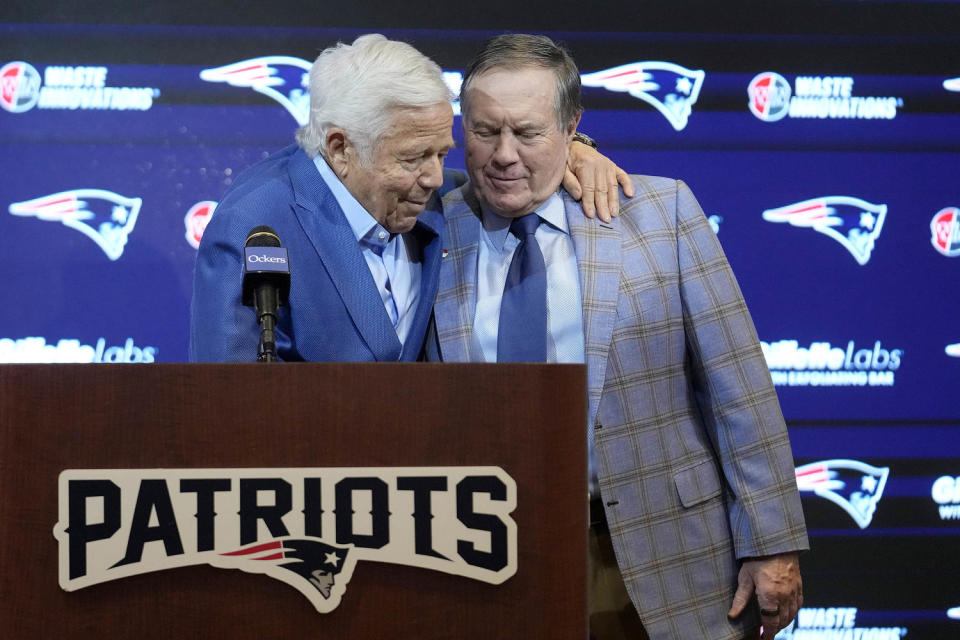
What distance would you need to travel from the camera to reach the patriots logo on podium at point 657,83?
10.9 ft

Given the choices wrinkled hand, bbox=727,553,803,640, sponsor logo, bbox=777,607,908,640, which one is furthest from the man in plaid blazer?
sponsor logo, bbox=777,607,908,640

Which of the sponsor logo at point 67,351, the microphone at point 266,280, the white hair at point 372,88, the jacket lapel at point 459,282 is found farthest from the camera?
the sponsor logo at point 67,351

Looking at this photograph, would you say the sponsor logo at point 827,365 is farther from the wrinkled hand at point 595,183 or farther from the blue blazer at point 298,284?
the blue blazer at point 298,284

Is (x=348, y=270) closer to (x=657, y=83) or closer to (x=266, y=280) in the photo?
(x=266, y=280)

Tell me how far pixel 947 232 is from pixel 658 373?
1.74m

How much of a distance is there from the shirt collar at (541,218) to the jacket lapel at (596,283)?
0.03 meters

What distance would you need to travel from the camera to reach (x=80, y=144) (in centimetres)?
322

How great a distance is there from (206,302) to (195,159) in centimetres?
149

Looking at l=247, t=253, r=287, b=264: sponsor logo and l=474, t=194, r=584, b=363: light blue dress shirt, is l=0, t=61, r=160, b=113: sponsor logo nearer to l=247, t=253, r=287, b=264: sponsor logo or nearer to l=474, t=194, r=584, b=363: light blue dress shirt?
l=474, t=194, r=584, b=363: light blue dress shirt

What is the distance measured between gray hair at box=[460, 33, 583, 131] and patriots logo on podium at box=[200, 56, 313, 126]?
119cm

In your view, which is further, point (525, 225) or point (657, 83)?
point (657, 83)

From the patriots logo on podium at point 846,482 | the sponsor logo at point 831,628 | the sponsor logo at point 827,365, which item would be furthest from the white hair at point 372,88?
the sponsor logo at point 831,628

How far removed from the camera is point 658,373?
2094mm

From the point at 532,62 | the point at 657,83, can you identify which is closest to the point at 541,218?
the point at 532,62
